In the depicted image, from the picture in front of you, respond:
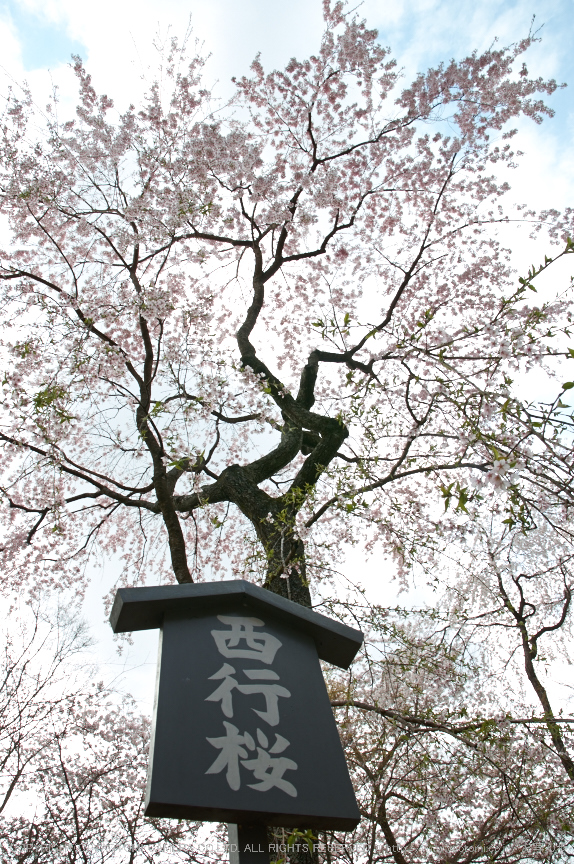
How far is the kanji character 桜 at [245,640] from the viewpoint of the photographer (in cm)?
210

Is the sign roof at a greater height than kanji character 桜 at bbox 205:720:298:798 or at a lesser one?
greater

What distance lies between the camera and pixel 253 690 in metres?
1.97

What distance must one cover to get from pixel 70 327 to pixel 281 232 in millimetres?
3593

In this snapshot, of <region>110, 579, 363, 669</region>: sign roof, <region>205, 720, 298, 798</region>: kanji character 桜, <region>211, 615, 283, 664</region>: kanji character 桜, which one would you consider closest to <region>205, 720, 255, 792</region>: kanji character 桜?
<region>205, 720, 298, 798</region>: kanji character 桜

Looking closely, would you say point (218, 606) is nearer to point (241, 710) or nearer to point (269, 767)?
point (241, 710)

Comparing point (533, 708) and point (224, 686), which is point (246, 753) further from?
point (533, 708)

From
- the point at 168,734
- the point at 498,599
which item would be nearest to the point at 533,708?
the point at 498,599

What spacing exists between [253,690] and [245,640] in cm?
23

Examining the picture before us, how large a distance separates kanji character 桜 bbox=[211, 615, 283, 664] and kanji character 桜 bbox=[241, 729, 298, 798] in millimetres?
314

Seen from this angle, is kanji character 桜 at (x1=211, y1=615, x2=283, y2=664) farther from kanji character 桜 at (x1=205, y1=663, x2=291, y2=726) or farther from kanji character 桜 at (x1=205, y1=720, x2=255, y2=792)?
kanji character 桜 at (x1=205, y1=720, x2=255, y2=792)

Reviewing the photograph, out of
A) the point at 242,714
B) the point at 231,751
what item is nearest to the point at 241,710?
the point at 242,714

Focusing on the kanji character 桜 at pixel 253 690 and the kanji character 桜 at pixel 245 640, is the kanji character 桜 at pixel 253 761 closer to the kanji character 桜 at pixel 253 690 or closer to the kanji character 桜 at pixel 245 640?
A: the kanji character 桜 at pixel 253 690

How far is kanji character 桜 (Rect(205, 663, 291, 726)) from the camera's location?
1.88 metres

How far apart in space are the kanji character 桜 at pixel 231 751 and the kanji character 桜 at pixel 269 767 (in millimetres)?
32
